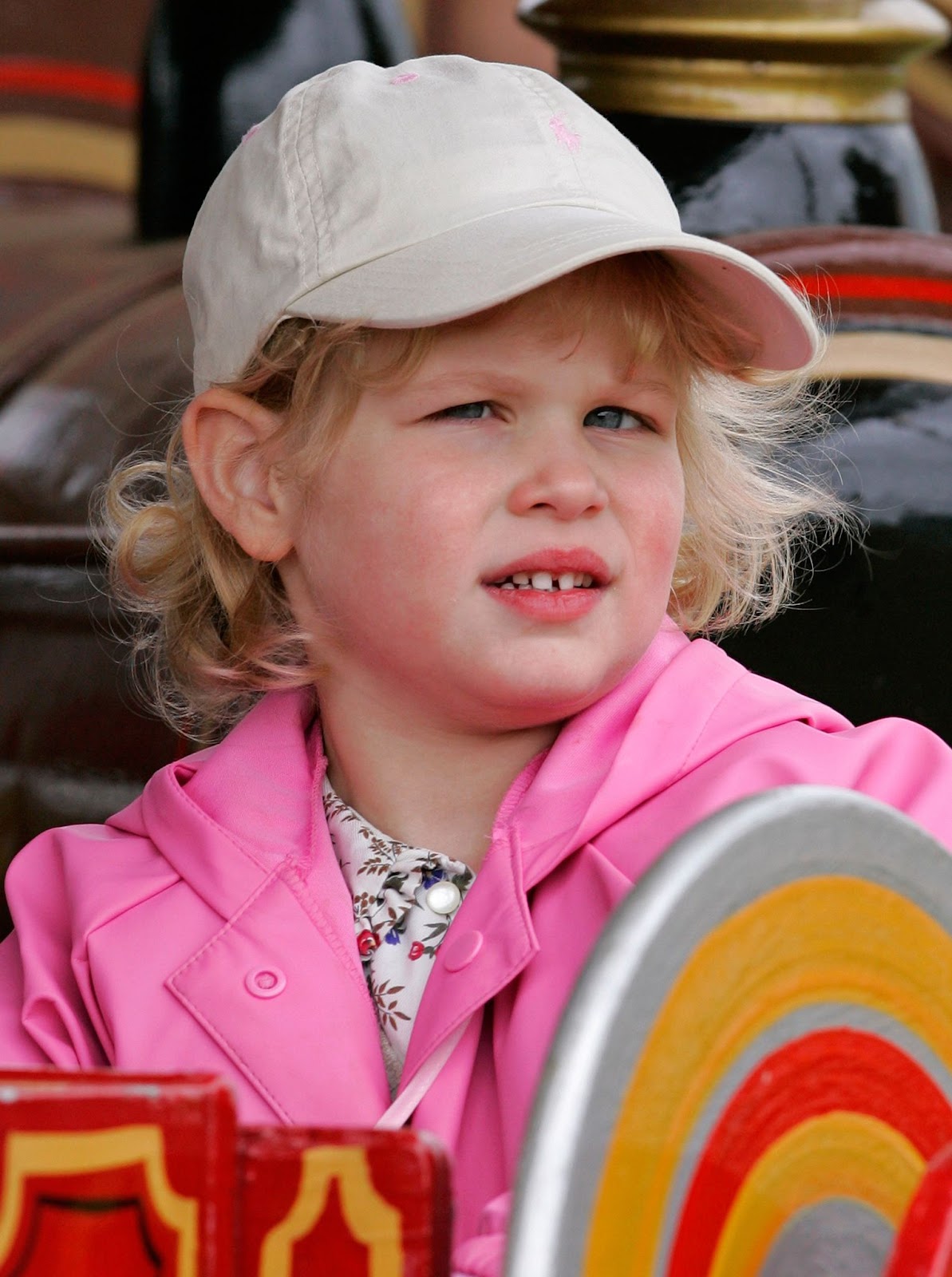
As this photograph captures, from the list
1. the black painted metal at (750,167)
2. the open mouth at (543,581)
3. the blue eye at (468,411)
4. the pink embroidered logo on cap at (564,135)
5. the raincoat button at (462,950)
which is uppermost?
the pink embroidered logo on cap at (564,135)

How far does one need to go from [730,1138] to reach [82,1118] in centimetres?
21

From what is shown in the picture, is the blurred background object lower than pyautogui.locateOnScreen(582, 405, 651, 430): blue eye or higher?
lower

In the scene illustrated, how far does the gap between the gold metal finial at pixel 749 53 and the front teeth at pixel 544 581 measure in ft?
2.34

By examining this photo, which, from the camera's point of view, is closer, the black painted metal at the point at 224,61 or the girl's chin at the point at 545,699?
the girl's chin at the point at 545,699

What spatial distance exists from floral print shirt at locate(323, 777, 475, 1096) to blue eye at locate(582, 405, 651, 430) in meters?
0.24

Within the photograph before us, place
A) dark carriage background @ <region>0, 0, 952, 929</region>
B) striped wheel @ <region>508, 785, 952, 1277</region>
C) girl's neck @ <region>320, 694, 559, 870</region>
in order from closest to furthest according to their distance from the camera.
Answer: striped wheel @ <region>508, 785, 952, 1277</region>
girl's neck @ <region>320, 694, 559, 870</region>
dark carriage background @ <region>0, 0, 952, 929</region>

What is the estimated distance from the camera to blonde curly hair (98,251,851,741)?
101 cm

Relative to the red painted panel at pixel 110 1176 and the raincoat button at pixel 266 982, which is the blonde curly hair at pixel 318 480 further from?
the red painted panel at pixel 110 1176

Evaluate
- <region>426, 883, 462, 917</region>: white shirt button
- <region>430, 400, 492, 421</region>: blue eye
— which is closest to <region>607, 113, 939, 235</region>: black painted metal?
<region>430, 400, 492, 421</region>: blue eye

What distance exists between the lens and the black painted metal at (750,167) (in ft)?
5.16

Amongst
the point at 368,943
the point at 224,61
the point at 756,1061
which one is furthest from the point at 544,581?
the point at 224,61

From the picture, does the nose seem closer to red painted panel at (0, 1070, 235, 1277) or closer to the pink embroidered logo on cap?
the pink embroidered logo on cap

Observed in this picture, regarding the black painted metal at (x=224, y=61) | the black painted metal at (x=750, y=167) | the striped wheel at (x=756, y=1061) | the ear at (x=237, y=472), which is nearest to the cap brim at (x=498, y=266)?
the ear at (x=237, y=472)

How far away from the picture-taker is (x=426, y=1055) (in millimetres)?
904
